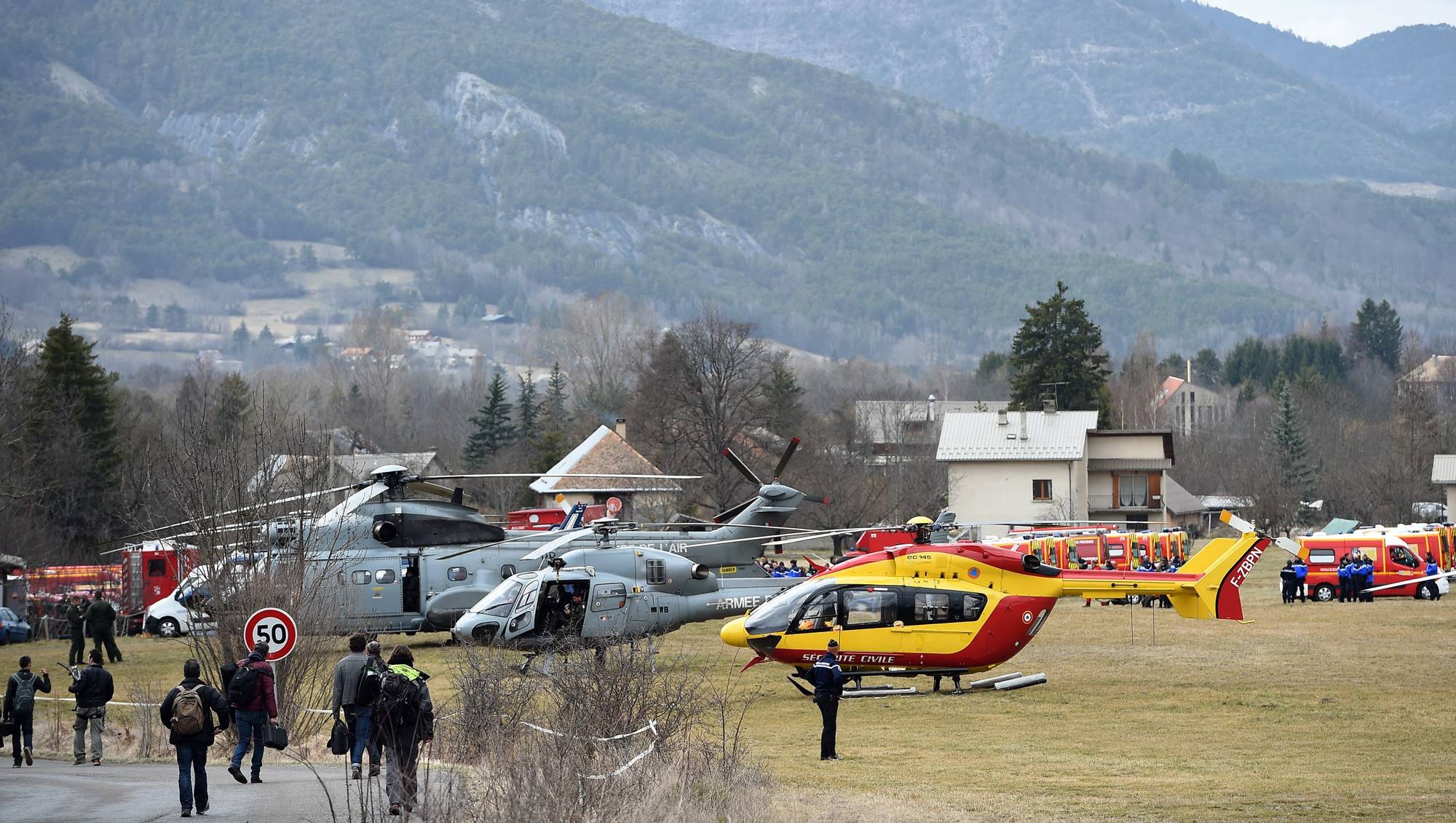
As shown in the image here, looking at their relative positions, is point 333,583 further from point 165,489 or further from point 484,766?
point 484,766

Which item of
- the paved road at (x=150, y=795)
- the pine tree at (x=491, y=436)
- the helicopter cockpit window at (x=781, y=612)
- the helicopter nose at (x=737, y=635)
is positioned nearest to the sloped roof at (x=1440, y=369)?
the pine tree at (x=491, y=436)

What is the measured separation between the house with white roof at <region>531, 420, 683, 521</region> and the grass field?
3893 cm

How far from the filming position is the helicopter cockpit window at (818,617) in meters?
25.5

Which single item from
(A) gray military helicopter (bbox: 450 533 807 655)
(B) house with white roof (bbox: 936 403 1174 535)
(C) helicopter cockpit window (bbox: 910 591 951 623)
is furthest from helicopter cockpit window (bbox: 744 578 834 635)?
(B) house with white roof (bbox: 936 403 1174 535)

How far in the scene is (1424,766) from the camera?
1778 cm

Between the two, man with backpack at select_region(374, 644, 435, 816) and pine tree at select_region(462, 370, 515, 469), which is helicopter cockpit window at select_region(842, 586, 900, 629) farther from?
pine tree at select_region(462, 370, 515, 469)

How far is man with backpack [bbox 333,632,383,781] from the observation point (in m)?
15.9

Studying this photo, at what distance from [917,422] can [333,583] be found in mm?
89195

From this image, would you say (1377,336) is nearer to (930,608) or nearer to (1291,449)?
(1291,449)

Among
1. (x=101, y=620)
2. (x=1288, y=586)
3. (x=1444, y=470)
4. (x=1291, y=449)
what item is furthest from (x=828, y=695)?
(x=1291, y=449)

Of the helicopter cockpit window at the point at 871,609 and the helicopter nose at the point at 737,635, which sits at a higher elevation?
the helicopter cockpit window at the point at 871,609

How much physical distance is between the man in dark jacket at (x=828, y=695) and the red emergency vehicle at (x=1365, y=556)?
95.0ft

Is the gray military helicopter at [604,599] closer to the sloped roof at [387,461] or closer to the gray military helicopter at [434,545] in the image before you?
the gray military helicopter at [434,545]

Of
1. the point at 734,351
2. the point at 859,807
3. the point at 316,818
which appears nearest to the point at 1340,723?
the point at 859,807
